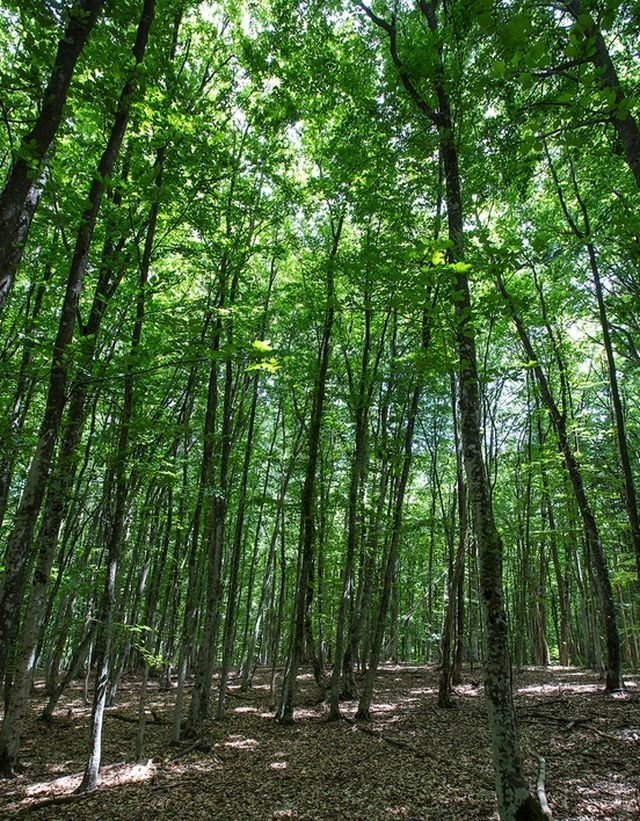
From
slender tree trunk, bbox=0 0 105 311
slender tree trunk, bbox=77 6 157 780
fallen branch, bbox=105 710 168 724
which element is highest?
slender tree trunk, bbox=0 0 105 311

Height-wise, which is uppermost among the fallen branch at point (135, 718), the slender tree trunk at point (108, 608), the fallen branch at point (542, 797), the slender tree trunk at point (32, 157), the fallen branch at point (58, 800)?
the slender tree trunk at point (32, 157)

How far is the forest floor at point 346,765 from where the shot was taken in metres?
6.35

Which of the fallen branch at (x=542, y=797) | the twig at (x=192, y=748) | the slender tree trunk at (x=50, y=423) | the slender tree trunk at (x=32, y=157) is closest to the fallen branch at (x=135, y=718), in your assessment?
the twig at (x=192, y=748)

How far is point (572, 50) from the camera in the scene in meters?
2.26

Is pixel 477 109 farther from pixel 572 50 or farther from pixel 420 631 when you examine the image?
pixel 420 631

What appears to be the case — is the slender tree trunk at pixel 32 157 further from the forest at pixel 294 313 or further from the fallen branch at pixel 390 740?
the fallen branch at pixel 390 740

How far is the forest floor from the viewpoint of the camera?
6.35m

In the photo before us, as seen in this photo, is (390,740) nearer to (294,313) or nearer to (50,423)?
(50,423)

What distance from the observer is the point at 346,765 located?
26.8ft

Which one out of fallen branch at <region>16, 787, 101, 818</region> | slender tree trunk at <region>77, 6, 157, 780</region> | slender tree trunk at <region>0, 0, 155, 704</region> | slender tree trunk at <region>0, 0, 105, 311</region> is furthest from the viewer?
slender tree trunk at <region>77, 6, 157, 780</region>

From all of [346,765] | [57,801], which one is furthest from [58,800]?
[346,765]

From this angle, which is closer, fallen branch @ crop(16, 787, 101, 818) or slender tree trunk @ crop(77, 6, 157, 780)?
fallen branch @ crop(16, 787, 101, 818)

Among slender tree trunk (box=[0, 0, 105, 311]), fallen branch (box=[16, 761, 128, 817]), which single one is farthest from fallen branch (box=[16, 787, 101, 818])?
slender tree trunk (box=[0, 0, 105, 311])

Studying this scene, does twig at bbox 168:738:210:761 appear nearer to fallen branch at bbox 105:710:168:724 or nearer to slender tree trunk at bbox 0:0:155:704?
fallen branch at bbox 105:710:168:724
